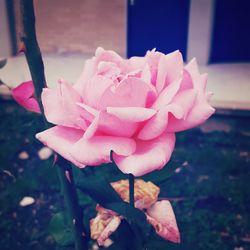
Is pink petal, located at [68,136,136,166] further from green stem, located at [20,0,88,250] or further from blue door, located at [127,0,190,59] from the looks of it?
blue door, located at [127,0,190,59]

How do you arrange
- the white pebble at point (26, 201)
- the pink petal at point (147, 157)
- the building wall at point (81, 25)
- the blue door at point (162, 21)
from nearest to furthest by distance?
the pink petal at point (147, 157) → the white pebble at point (26, 201) → the blue door at point (162, 21) → the building wall at point (81, 25)

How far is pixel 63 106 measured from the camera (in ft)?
1.91

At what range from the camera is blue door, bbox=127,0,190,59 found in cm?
456

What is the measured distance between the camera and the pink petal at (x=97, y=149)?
1.74ft

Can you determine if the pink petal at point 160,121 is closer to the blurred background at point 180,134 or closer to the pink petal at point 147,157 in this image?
the pink petal at point 147,157

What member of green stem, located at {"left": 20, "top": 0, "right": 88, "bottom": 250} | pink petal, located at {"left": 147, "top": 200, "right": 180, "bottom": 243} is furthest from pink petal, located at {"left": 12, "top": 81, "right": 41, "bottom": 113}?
pink petal, located at {"left": 147, "top": 200, "right": 180, "bottom": 243}

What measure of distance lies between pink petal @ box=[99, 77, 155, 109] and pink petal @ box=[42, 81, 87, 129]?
1.7 inches

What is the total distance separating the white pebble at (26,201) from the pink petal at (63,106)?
140 cm

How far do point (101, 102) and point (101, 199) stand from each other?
24cm

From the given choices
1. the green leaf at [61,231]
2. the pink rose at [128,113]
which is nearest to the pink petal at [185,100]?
the pink rose at [128,113]

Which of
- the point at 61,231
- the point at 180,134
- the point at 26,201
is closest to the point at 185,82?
the point at 61,231

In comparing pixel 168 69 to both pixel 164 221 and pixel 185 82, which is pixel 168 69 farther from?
pixel 164 221

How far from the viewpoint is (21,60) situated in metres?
4.86

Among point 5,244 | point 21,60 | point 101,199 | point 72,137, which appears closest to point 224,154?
point 5,244
